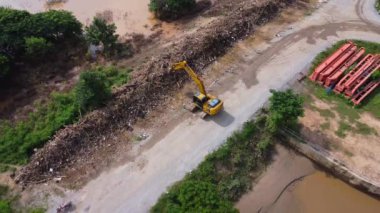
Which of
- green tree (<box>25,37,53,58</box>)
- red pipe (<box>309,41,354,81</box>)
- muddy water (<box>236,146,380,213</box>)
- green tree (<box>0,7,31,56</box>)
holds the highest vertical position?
green tree (<box>0,7,31,56</box>)

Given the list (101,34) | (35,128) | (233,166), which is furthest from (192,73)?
(35,128)

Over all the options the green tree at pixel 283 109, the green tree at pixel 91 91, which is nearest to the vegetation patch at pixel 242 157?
the green tree at pixel 283 109

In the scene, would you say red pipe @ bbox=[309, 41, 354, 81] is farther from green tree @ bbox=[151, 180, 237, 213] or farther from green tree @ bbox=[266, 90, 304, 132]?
green tree @ bbox=[151, 180, 237, 213]

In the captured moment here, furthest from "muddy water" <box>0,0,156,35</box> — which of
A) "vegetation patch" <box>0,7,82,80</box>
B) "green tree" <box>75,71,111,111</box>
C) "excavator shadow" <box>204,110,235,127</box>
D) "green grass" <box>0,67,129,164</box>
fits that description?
"excavator shadow" <box>204,110,235,127</box>

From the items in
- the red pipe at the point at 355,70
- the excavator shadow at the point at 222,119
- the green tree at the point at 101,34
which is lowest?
the red pipe at the point at 355,70

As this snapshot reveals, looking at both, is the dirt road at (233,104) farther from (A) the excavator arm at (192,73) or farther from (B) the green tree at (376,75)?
(B) the green tree at (376,75)

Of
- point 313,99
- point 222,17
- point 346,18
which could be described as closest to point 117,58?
point 222,17

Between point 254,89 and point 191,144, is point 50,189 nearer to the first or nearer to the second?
point 191,144
